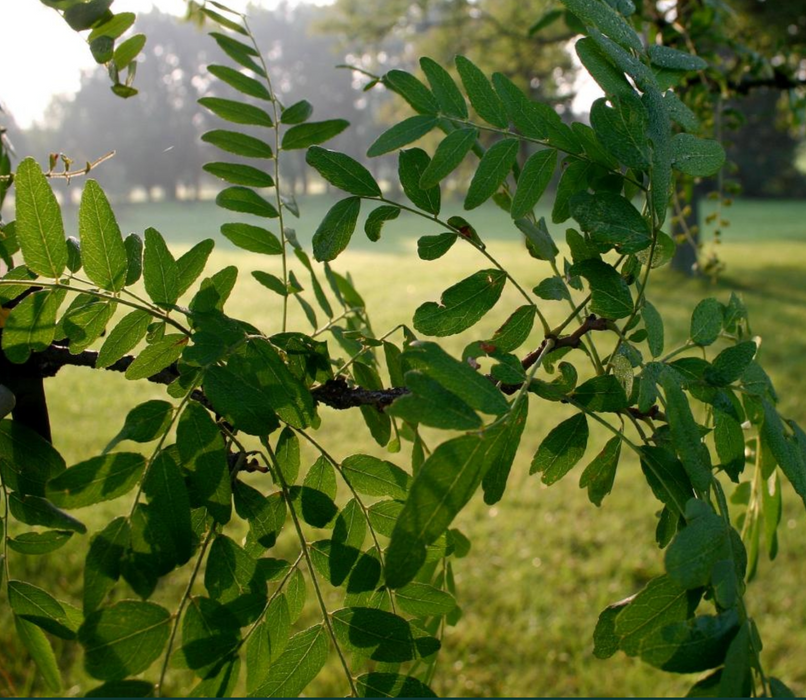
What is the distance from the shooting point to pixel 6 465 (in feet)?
1.86

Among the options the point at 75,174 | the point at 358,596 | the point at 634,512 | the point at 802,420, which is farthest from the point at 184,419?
the point at 802,420

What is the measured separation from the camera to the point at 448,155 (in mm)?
648

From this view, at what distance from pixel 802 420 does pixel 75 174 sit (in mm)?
4655

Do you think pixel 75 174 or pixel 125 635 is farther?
pixel 75 174

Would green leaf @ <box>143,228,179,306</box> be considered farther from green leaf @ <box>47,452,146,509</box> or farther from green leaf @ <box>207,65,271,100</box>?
green leaf @ <box>207,65,271,100</box>

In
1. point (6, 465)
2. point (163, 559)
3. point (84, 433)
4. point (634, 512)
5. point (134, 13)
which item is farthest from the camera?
point (84, 433)

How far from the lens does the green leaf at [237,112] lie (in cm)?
86

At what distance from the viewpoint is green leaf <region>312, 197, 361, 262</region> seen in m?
0.66

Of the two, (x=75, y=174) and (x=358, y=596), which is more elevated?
(x=75, y=174)

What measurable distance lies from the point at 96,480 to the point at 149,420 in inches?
2.1

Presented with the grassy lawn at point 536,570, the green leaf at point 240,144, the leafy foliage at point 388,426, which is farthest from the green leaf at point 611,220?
the grassy lawn at point 536,570

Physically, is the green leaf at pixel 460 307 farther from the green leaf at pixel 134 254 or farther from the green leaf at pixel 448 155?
the green leaf at pixel 134 254

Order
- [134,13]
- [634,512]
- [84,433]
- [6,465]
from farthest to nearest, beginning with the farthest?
[84,433], [634,512], [134,13], [6,465]

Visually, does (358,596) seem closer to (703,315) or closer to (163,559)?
(163,559)
